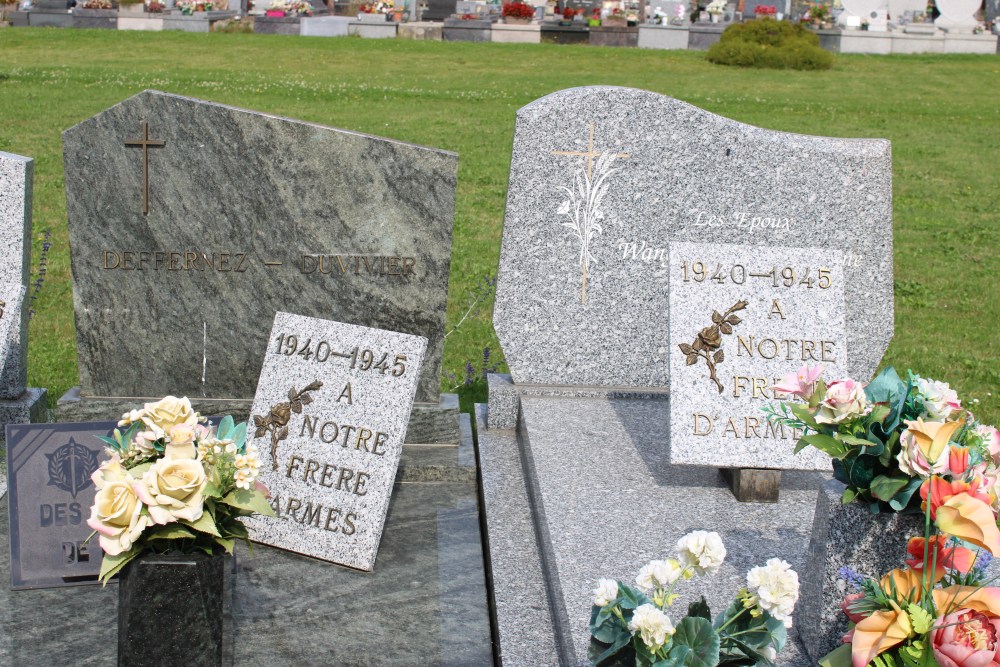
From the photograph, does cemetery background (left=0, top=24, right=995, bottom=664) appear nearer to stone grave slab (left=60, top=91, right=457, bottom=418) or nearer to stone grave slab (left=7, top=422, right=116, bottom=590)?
stone grave slab (left=60, top=91, right=457, bottom=418)

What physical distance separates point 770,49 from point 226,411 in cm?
2068

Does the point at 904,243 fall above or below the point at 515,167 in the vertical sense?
below

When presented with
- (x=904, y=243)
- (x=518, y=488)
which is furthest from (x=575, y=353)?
(x=904, y=243)

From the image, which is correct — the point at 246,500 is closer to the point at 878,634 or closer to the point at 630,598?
the point at 630,598

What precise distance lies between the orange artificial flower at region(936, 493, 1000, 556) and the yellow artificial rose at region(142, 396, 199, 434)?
212 cm

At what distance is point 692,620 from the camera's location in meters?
2.70

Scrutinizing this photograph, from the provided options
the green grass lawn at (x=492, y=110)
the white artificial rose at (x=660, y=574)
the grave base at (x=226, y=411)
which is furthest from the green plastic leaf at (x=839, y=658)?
the green grass lawn at (x=492, y=110)

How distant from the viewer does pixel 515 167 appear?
5.60 metres

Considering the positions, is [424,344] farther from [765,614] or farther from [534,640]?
[765,614]

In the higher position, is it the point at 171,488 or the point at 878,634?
the point at 171,488

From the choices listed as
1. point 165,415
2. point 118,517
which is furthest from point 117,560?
point 165,415

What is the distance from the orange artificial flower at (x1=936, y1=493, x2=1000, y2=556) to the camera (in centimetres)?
279

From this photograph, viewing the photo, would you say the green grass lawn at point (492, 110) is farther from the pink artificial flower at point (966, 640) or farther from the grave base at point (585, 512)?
the pink artificial flower at point (966, 640)

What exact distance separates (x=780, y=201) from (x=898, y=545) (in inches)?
109
